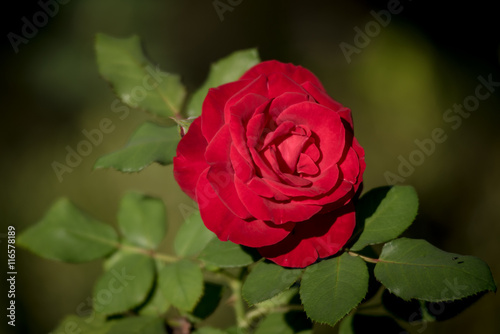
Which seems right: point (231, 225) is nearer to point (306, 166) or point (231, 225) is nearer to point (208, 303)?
point (306, 166)

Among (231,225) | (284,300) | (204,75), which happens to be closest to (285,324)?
(284,300)

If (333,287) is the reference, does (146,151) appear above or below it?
above

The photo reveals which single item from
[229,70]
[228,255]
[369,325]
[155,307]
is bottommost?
[369,325]

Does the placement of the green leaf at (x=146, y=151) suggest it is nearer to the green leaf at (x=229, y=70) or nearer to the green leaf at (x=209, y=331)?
the green leaf at (x=229, y=70)

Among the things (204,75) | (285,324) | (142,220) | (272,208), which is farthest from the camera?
(204,75)

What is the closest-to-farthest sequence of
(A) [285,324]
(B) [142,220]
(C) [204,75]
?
(A) [285,324], (B) [142,220], (C) [204,75]

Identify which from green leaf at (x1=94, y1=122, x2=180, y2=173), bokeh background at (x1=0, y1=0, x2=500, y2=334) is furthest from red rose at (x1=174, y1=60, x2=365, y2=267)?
bokeh background at (x1=0, y1=0, x2=500, y2=334)

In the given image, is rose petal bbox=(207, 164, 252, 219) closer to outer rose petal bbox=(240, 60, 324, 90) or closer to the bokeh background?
outer rose petal bbox=(240, 60, 324, 90)
